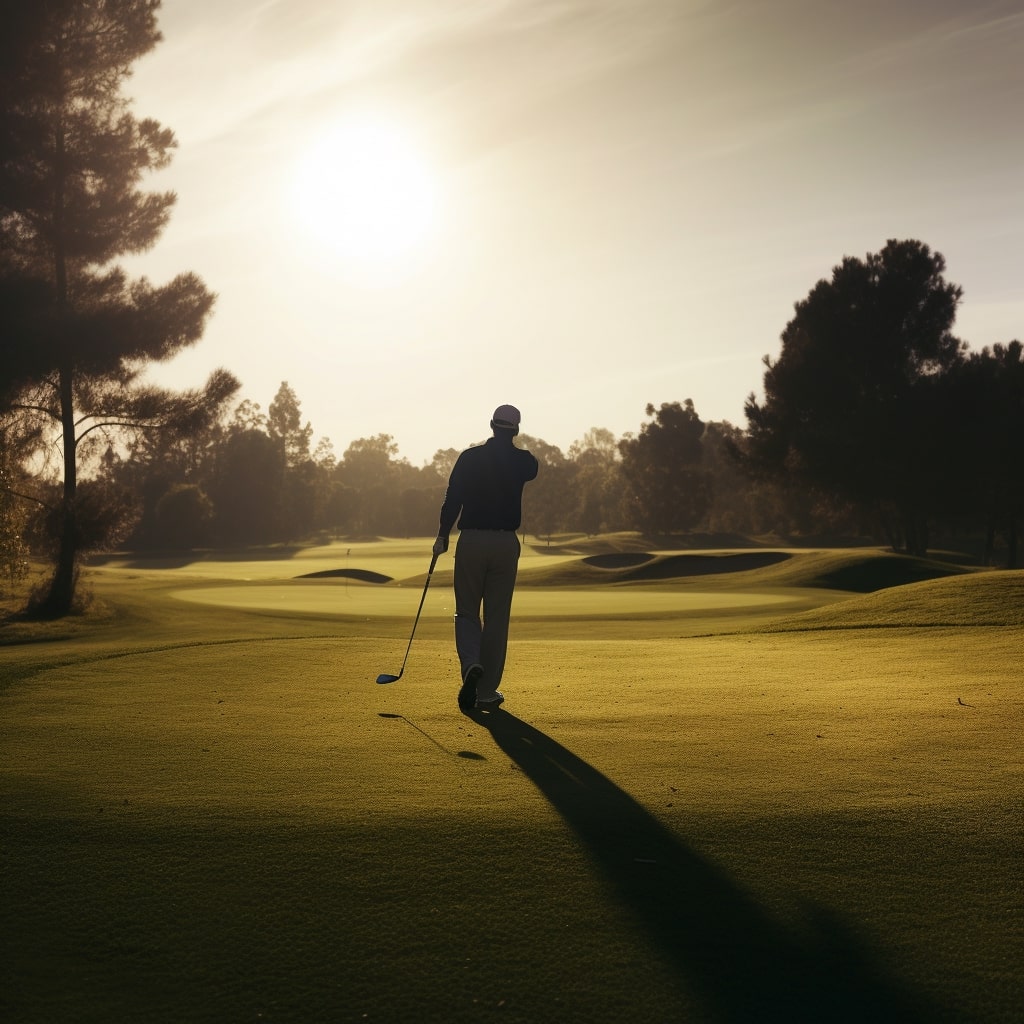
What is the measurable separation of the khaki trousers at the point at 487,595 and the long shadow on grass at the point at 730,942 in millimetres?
3981

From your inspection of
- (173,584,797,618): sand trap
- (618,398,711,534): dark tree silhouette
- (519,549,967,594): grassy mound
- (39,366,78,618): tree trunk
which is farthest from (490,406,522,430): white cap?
(618,398,711,534): dark tree silhouette

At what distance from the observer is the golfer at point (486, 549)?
9.53 metres

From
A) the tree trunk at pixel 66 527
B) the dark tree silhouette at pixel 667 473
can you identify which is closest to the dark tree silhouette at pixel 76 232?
the tree trunk at pixel 66 527

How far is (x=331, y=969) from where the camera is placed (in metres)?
3.74

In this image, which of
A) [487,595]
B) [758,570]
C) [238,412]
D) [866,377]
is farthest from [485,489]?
[238,412]

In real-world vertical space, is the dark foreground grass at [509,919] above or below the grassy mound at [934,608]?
above

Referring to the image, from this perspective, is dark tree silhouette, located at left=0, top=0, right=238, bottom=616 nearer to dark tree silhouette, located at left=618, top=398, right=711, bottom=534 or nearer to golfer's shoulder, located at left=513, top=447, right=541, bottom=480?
golfer's shoulder, located at left=513, top=447, right=541, bottom=480

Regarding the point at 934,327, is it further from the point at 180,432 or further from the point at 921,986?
the point at 921,986

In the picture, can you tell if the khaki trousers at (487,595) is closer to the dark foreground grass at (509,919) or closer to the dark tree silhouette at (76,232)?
the dark foreground grass at (509,919)

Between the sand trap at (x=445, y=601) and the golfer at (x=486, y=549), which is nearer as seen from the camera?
the golfer at (x=486, y=549)

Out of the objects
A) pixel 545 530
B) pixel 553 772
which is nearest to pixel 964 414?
pixel 553 772

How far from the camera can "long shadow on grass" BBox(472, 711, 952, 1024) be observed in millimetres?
3455

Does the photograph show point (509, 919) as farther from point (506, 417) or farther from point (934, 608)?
point (934, 608)

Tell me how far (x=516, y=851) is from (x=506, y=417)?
218 inches
